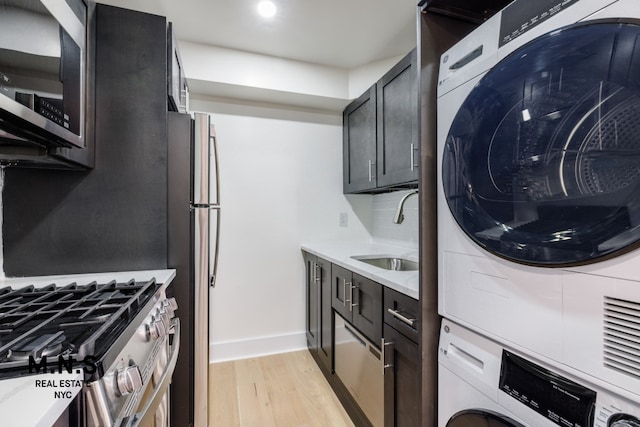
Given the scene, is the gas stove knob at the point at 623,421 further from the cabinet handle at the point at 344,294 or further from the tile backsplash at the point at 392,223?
the tile backsplash at the point at 392,223

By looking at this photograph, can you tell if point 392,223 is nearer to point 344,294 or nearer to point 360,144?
point 360,144

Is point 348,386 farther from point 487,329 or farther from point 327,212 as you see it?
point 327,212

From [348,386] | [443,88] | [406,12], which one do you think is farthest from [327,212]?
[443,88]

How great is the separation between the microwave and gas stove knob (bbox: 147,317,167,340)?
2.37 feet

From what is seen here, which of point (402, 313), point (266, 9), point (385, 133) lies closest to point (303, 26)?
point (266, 9)

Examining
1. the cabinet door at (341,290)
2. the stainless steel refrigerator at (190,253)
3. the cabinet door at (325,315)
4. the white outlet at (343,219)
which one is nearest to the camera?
the stainless steel refrigerator at (190,253)

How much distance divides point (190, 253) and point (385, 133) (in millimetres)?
1432

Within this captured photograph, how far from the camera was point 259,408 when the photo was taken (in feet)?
5.90

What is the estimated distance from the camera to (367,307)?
1.45m

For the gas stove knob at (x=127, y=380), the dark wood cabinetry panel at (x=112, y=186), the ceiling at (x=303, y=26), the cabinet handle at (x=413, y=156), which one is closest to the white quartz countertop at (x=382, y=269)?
the cabinet handle at (x=413, y=156)

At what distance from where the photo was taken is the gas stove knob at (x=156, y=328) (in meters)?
0.89

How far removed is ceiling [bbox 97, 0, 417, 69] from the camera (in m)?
1.72

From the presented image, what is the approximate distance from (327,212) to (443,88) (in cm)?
181

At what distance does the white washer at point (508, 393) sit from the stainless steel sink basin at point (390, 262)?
1.04 metres
